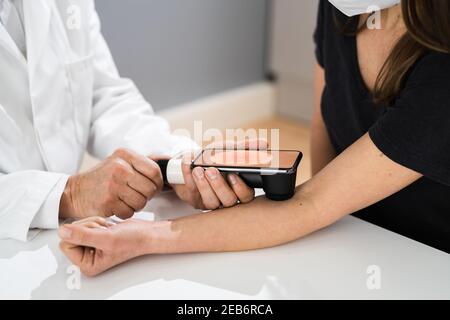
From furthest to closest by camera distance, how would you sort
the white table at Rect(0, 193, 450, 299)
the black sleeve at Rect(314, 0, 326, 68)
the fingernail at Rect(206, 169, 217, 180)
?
the black sleeve at Rect(314, 0, 326, 68), the fingernail at Rect(206, 169, 217, 180), the white table at Rect(0, 193, 450, 299)

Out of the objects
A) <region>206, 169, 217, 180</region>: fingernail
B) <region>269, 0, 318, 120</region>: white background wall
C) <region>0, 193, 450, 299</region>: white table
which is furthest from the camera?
<region>269, 0, 318, 120</region>: white background wall

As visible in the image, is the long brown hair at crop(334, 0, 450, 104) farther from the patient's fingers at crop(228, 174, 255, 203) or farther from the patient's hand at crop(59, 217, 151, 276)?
the patient's hand at crop(59, 217, 151, 276)

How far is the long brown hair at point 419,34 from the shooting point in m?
0.71

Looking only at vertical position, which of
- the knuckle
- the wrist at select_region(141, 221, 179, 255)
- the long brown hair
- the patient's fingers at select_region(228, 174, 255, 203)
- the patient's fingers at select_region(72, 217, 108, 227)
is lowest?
the wrist at select_region(141, 221, 179, 255)

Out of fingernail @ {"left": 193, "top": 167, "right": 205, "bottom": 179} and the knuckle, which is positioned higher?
fingernail @ {"left": 193, "top": 167, "right": 205, "bottom": 179}

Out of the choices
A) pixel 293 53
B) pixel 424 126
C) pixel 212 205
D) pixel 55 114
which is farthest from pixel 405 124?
pixel 293 53

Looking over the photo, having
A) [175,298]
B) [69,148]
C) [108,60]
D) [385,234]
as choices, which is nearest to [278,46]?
[108,60]

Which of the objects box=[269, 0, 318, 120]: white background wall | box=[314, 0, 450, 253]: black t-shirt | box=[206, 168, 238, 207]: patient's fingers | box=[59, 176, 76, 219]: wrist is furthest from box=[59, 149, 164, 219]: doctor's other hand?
box=[269, 0, 318, 120]: white background wall

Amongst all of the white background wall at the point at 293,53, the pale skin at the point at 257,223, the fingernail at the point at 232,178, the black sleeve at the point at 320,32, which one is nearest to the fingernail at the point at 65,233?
the pale skin at the point at 257,223

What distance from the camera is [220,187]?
757 millimetres

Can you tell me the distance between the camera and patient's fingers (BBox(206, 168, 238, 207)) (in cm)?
75

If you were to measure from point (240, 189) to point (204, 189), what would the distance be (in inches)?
1.9

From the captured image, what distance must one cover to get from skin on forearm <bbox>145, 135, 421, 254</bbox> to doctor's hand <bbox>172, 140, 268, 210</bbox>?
0.02 m

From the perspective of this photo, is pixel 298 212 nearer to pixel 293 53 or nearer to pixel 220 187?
pixel 220 187
